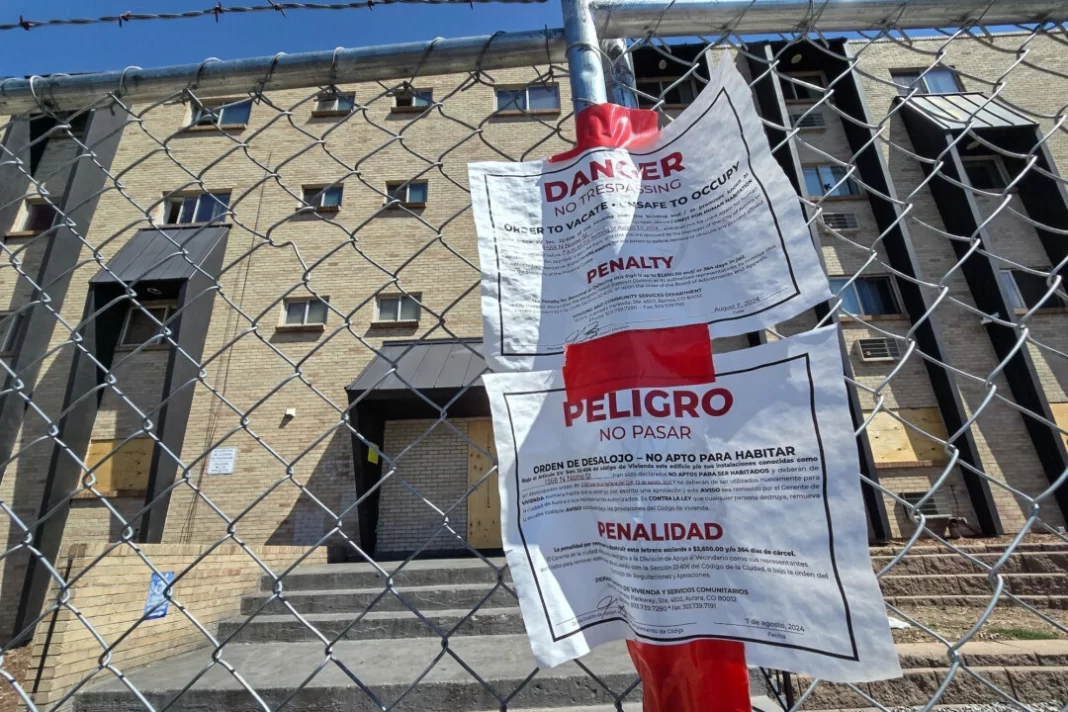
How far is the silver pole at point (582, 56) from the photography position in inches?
41.6

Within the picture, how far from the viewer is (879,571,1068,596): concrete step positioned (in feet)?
19.9

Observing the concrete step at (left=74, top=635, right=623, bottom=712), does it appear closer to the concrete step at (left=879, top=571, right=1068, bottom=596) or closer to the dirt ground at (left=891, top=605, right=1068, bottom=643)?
the dirt ground at (left=891, top=605, right=1068, bottom=643)

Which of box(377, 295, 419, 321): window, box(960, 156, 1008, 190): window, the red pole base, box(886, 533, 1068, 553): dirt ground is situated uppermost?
box(960, 156, 1008, 190): window

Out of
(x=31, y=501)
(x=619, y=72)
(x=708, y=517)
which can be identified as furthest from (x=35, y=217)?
(x=708, y=517)

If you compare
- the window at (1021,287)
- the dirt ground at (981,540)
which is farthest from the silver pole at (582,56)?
the window at (1021,287)

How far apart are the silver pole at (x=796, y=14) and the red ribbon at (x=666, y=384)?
1.19ft

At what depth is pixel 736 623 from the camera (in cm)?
73

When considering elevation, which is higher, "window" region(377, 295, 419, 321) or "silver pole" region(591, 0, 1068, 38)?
"window" region(377, 295, 419, 321)

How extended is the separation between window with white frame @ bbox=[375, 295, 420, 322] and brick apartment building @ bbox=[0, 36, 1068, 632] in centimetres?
5

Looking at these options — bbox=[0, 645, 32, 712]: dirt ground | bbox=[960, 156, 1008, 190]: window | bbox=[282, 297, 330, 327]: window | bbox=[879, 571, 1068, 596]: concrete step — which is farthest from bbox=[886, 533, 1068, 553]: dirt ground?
bbox=[282, 297, 330, 327]: window

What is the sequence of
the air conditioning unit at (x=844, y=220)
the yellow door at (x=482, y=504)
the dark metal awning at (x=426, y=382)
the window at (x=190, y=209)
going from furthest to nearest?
the air conditioning unit at (x=844, y=220) < the window at (x=190, y=209) < the yellow door at (x=482, y=504) < the dark metal awning at (x=426, y=382)

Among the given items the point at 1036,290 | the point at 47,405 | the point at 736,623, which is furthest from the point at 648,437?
the point at 1036,290

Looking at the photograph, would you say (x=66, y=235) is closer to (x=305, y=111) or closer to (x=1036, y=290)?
(x=305, y=111)

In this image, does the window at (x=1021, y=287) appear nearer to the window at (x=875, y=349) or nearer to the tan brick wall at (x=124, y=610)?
the window at (x=875, y=349)
